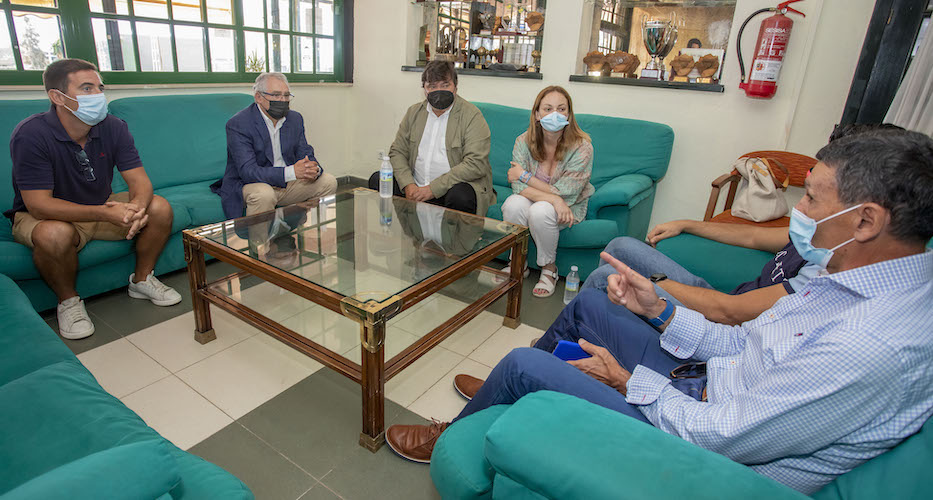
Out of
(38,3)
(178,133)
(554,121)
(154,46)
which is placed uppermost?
(38,3)

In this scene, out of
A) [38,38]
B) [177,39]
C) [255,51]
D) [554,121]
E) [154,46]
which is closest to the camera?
[554,121]

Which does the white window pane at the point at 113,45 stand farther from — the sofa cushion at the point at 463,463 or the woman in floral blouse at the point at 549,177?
the sofa cushion at the point at 463,463

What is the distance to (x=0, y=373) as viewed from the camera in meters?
1.20

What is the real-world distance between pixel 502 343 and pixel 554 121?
1.14 meters

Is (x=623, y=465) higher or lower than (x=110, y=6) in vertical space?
lower

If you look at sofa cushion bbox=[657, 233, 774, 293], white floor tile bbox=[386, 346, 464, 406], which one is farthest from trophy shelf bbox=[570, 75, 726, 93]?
white floor tile bbox=[386, 346, 464, 406]

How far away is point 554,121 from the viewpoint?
2.51 m

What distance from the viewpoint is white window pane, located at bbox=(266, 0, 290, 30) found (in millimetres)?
3875

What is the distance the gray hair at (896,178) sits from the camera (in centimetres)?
88

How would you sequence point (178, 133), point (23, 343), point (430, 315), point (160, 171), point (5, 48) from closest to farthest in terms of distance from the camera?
point (23, 343)
point (430, 315)
point (5, 48)
point (160, 171)
point (178, 133)

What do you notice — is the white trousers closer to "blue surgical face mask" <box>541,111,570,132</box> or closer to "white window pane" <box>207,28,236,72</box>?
"blue surgical face mask" <box>541,111,570,132</box>

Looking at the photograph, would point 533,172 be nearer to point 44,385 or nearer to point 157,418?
point 157,418

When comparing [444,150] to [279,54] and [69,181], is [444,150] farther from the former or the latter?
[279,54]

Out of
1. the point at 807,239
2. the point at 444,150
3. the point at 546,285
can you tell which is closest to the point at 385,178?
Result: the point at 444,150
